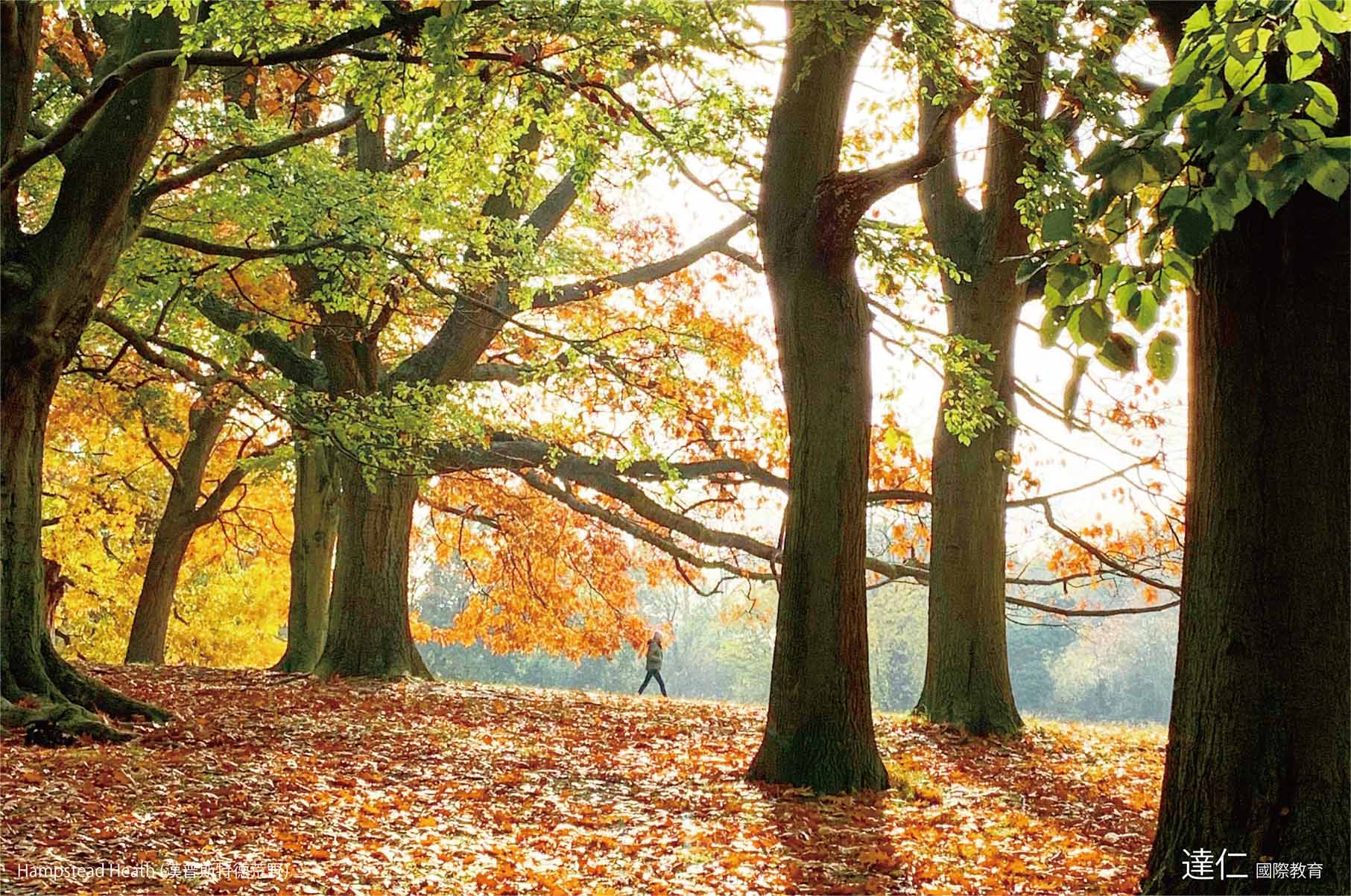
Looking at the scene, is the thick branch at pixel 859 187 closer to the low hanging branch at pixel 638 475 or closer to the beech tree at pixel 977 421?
the beech tree at pixel 977 421

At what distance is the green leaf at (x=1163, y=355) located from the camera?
2.75m

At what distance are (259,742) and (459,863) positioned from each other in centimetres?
399

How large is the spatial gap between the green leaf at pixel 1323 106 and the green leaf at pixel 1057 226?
0.68m

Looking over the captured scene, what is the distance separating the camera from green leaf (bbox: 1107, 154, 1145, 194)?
8.98 ft

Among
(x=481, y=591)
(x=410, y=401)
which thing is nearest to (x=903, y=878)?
(x=410, y=401)

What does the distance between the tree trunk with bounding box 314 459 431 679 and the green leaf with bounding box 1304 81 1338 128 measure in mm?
13121

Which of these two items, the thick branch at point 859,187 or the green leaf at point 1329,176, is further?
the thick branch at point 859,187

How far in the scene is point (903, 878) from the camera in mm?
5688

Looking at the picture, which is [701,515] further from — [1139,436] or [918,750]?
[918,750]

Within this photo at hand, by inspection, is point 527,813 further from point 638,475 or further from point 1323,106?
point 638,475

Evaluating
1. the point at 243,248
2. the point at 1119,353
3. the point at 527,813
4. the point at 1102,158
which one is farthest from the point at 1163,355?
the point at 243,248

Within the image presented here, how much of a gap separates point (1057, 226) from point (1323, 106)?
0.86 meters

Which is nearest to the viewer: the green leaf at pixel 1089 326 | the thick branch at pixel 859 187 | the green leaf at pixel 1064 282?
the green leaf at pixel 1089 326

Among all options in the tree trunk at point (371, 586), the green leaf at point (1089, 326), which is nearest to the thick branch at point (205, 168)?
the tree trunk at point (371, 586)
